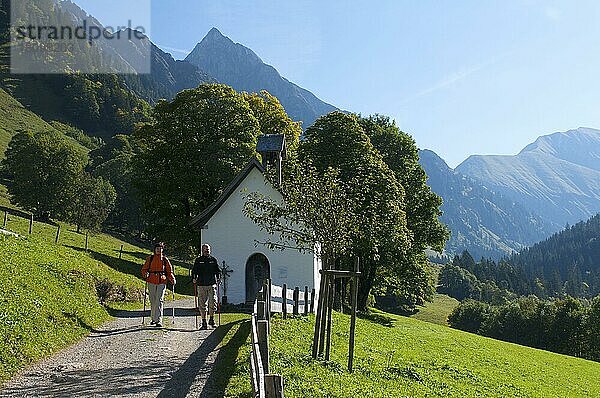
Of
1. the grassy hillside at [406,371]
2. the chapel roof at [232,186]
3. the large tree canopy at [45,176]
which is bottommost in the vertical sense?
the grassy hillside at [406,371]

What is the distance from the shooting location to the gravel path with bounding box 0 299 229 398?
1046cm

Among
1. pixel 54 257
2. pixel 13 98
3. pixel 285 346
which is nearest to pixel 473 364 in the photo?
pixel 285 346

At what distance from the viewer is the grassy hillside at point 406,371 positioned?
13195 mm

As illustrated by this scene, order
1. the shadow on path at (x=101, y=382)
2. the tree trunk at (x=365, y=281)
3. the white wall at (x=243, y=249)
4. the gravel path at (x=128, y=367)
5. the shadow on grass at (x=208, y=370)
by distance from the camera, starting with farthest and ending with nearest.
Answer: the tree trunk at (x=365, y=281), the white wall at (x=243, y=249), the shadow on grass at (x=208, y=370), the gravel path at (x=128, y=367), the shadow on path at (x=101, y=382)

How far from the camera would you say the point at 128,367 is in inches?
495

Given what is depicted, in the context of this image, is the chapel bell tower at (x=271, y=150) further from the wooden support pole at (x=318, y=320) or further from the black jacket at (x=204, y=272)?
the wooden support pole at (x=318, y=320)

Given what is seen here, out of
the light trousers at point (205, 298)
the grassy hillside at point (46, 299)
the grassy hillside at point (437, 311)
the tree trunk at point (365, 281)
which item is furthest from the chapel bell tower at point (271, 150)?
the grassy hillside at point (437, 311)

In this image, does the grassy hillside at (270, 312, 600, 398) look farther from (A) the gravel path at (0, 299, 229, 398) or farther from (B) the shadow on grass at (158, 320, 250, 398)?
(A) the gravel path at (0, 299, 229, 398)

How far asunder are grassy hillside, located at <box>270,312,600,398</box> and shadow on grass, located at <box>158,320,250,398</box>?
1.06 metres

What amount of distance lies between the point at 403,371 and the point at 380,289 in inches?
1180

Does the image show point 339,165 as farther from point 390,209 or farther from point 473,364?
point 473,364

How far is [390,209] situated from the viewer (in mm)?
32781

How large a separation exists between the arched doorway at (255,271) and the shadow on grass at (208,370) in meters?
13.5

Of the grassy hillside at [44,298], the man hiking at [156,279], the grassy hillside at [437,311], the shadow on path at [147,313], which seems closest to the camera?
the grassy hillside at [44,298]
